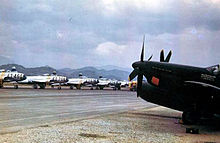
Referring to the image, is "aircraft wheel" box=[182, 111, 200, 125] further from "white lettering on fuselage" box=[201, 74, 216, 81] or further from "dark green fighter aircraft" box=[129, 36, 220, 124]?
"white lettering on fuselage" box=[201, 74, 216, 81]

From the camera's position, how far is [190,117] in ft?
47.8

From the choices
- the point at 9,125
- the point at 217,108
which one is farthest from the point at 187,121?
the point at 9,125

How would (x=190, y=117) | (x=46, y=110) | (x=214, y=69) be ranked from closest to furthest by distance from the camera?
(x=214, y=69)
(x=190, y=117)
(x=46, y=110)

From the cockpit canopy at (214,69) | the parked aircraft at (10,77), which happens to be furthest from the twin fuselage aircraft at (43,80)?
the cockpit canopy at (214,69)

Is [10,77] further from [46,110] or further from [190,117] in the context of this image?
[190,117]

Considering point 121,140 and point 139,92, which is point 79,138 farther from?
point 139,92

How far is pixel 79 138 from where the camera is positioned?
9602 mm

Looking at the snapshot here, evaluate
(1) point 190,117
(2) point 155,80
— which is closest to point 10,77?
(2) point 155,80

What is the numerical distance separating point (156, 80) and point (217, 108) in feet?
10.5

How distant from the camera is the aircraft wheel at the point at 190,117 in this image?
14.3 meters

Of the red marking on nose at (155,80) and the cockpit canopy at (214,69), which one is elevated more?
the cockpit canopy at (214,69)

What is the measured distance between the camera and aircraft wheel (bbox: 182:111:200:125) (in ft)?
47.0

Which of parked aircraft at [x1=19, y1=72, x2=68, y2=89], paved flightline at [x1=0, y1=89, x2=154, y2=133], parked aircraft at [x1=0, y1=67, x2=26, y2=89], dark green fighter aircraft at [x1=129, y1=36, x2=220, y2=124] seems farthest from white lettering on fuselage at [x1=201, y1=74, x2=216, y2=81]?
parked aircraft at [x1=19, y1=72, x2=68, y2=89]

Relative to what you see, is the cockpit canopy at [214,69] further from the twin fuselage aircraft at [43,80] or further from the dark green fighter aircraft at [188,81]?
the twin fuselage aircraft at [43,80]
